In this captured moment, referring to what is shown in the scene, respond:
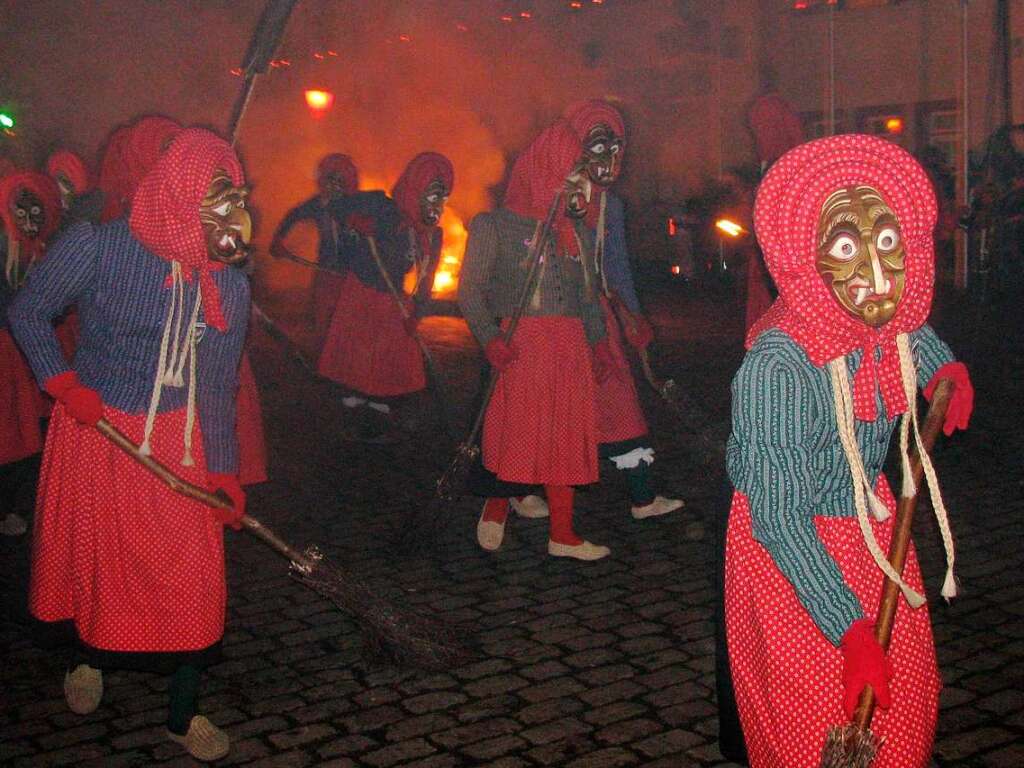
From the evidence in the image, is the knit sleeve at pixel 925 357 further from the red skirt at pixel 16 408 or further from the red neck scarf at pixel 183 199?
the red skirt at pixel 16 408

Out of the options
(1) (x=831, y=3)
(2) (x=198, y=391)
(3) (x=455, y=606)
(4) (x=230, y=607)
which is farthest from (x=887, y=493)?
(1) (x=831, y=3)

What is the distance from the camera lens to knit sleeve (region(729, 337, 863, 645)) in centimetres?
261

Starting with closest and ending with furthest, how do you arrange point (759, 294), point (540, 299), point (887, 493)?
point (887, 493), point (540, 299), point (759, 294)

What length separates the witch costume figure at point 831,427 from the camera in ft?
8.73

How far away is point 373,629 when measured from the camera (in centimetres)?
486

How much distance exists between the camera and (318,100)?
22.1 m

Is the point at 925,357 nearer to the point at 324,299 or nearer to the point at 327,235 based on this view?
the point at 324,299

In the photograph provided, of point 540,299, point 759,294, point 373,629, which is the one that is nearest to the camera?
point 373,629

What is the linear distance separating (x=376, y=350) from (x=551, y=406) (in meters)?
3.43

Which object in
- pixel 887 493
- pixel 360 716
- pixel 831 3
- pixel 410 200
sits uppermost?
pixel 831 3

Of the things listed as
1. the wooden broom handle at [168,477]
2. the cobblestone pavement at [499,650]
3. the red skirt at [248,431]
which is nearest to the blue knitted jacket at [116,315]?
the wooden broom handle at [168,477]

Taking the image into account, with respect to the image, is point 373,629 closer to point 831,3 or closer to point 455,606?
point 455,606

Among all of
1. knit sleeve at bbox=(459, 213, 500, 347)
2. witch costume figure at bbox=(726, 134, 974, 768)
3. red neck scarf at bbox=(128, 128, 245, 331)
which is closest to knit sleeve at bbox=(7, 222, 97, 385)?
red neck scarf at bbox=(128, 128, 245, 331)

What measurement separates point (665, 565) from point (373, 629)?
1681 mm
